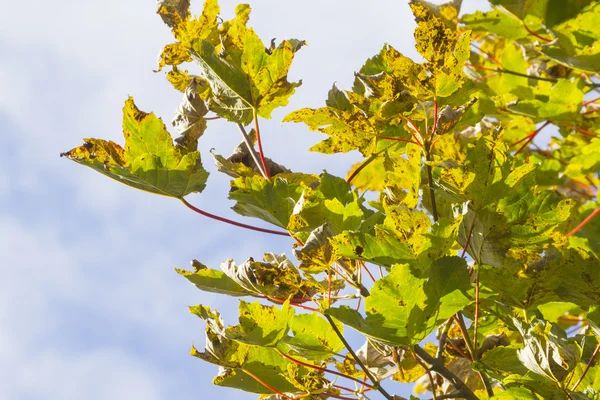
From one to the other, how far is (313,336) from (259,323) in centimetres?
14

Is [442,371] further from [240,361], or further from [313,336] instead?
[240,361]

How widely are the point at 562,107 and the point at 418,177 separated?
739 mm

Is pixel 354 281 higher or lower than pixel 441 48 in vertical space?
lower

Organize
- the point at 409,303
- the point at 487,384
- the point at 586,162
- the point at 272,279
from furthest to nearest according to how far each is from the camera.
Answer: the point at 586,162 → the point at 487,384 → the point at 272,279 → the point at 409,303

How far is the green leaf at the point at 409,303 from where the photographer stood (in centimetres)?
100

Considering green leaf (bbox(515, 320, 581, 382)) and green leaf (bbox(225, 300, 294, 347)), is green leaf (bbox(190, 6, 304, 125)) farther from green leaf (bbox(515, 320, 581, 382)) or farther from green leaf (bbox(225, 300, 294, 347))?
green leaf (bbox(515, 320, 581, 382))

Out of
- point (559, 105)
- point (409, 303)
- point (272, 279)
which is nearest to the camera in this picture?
point (409, 303)

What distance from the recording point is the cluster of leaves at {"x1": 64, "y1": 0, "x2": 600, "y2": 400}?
3.37ft

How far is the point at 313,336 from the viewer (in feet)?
3.90

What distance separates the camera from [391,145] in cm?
138

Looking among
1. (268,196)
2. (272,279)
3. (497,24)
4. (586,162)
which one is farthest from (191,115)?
(586,162)

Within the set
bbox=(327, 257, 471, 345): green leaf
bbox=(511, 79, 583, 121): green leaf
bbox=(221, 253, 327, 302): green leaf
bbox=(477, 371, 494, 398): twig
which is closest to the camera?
bbox=(327, 257, 471, 345): green leaf

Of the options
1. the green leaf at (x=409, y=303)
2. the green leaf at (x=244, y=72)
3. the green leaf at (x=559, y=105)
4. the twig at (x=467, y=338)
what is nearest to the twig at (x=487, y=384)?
the twig at (x=467, y=338)

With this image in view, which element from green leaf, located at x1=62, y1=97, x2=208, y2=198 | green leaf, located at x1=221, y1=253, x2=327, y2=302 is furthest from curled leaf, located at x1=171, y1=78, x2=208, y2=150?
green leaf, located at x1=221, y1=253, x2=327, y2=302
